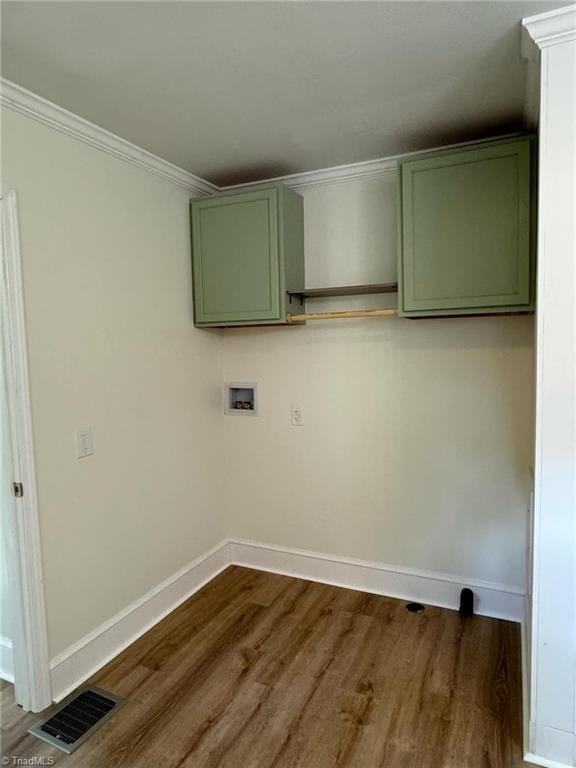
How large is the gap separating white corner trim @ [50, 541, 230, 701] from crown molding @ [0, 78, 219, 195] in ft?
7.52

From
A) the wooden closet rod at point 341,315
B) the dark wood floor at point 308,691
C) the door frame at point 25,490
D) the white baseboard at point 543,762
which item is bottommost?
the dark wood floor at point 308,691

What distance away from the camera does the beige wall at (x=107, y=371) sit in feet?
6.50

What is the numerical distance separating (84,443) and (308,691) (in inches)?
58.9

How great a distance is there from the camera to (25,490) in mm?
1896

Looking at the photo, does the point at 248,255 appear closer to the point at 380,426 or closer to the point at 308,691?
the point at 380,426

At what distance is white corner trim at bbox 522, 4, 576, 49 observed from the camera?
4.80ft

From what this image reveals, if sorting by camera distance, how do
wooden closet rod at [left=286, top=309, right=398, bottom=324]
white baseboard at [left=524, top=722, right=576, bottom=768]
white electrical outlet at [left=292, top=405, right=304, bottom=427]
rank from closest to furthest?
white baseboard at [left=524, top=722, right=576, bottom=768] < wooden closet rod at [left=286, top=309, right=398, bottom=324] < white electrical outlet at [left=292, top=405, right=304, bottom=427]

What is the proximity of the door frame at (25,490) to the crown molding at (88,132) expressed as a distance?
35cm

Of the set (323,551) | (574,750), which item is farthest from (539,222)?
(323,551)

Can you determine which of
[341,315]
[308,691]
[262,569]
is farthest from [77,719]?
[341,315]

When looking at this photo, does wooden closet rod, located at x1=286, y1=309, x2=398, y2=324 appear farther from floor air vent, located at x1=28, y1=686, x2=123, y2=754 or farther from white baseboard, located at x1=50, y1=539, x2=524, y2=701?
floor air vent, located at x1=28, y1=686, x2=123, y2=754

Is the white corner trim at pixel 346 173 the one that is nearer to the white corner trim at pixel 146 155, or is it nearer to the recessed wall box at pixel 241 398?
the white corner trim at pixel 146 155

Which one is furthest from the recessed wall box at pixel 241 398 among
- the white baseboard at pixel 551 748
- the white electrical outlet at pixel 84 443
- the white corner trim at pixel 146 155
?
the white baseboard at pixel 551 748

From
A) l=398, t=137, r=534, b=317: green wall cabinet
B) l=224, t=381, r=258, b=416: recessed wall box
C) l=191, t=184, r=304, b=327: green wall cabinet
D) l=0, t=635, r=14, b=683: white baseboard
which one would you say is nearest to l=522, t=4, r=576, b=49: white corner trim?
l=398, t=137, r=534, b=317: green wall cabinet
